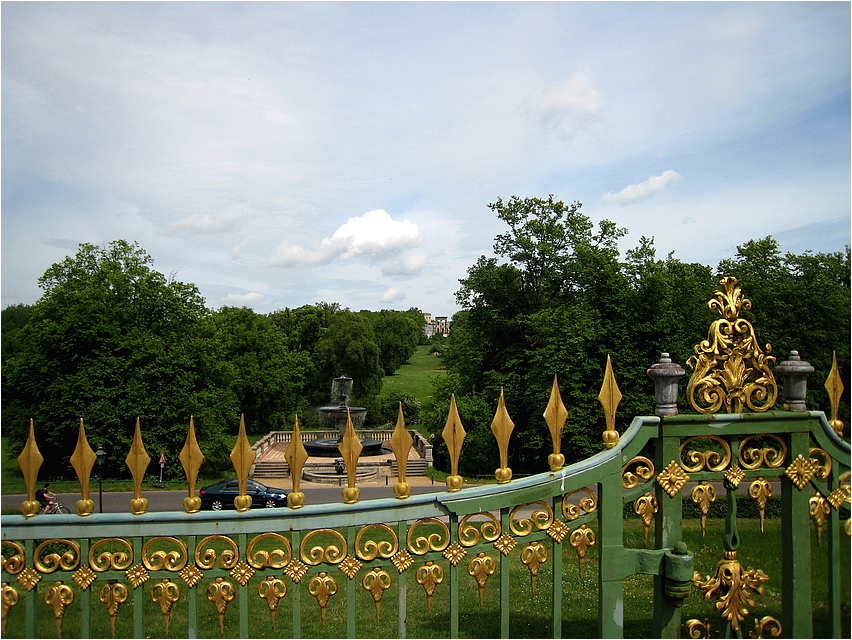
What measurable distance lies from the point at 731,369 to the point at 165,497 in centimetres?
2254

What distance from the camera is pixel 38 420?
2311 centimetres

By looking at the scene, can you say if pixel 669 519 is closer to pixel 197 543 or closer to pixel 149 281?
pixel 197 543

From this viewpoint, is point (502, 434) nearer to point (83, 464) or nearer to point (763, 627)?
point (763, 627)

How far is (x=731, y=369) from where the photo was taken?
10.5ft

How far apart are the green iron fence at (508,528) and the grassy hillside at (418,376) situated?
45462 mm

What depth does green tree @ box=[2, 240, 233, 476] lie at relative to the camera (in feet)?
75.7

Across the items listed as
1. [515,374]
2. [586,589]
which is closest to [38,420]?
[515,374]

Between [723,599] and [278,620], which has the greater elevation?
[723,599]

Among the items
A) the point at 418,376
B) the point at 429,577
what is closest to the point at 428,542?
the point at 429,577

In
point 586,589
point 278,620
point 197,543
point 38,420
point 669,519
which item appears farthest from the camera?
point 38,420

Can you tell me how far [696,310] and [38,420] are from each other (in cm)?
2816

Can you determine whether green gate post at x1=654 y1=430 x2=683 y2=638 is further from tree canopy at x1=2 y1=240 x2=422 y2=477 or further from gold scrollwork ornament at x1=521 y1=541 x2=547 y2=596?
tree canopy at x1=2 y1=240 x2=422 y2=477

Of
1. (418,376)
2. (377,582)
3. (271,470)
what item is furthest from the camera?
(418,376)

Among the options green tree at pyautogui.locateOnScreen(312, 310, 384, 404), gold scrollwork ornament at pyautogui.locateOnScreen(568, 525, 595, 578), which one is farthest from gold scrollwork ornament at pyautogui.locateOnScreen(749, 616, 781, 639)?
green tree at pyautogui.locateOnScreen(312, 310, 384, 404)
